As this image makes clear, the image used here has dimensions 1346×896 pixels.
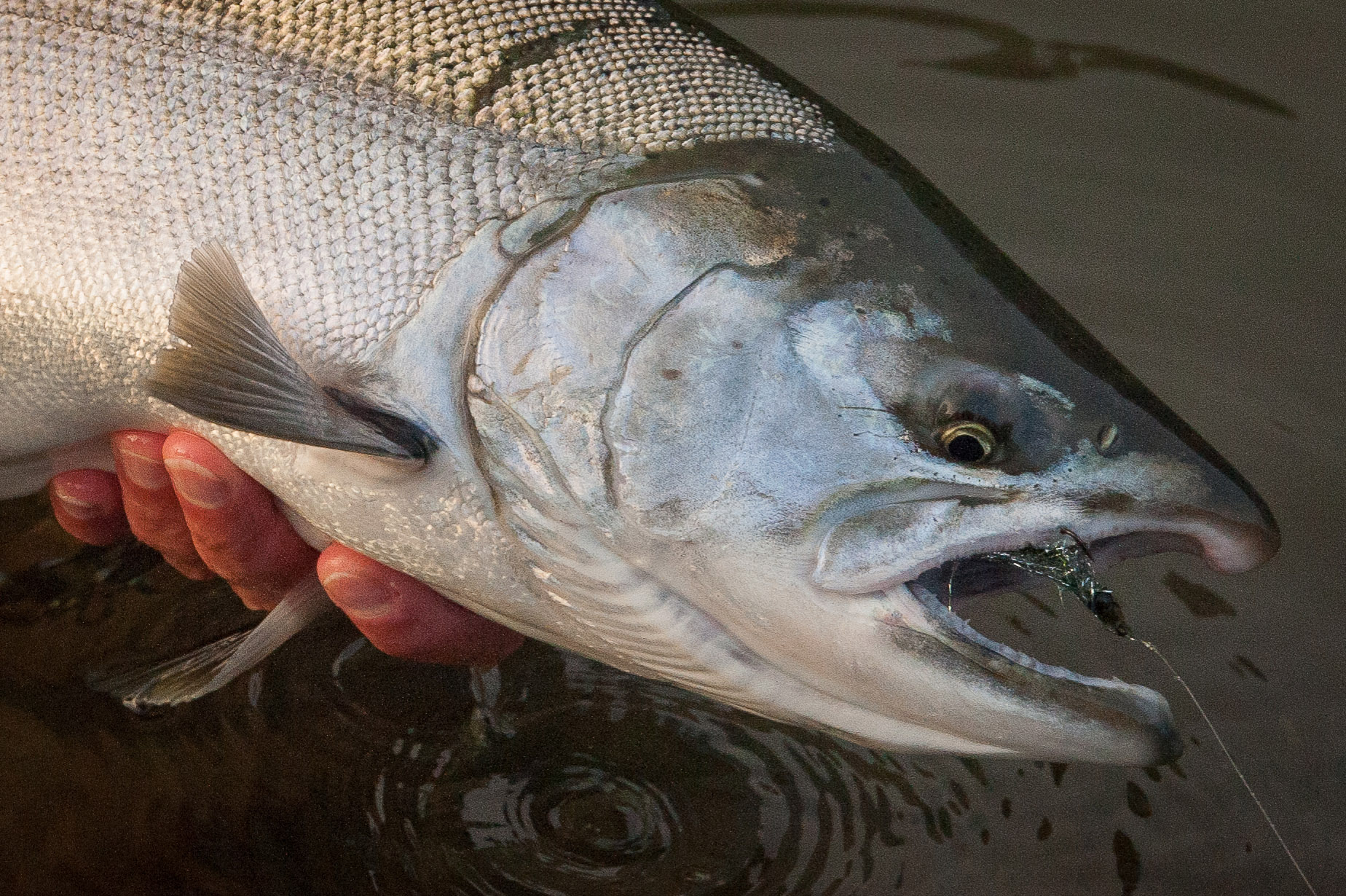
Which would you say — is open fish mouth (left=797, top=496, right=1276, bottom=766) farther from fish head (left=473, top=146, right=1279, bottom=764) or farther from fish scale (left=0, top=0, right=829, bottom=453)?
fish scale (left=0, top=0, right=829, bottom=453)

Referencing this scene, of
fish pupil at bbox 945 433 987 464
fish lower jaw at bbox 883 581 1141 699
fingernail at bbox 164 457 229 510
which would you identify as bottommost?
fingernail at bbox 164 457 229 510

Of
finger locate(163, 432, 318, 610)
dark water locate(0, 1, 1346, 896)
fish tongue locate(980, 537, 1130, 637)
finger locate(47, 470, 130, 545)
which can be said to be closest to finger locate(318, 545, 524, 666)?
finger locate(163, 432, 318, 610)

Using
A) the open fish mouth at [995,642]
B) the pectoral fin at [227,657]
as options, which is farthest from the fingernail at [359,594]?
the open fish mouth at [995,642]

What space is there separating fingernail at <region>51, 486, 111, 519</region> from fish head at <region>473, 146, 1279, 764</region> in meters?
1.03

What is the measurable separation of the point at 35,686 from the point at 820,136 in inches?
68.0

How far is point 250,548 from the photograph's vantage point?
1.73 metres

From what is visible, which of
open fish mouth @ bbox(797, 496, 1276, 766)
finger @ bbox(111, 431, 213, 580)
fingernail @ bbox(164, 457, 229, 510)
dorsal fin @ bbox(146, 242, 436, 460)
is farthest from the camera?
finger @ bbox(111, 431, 213, 580)

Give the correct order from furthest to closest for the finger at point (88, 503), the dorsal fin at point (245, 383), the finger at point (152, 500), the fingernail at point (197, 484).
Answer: the finger at point (88, 503), the finger at point (152, 500), the fingernail at point (197, 484), the dorsal fin at point (245, 383)

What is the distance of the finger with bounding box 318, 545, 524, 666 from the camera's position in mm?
1659

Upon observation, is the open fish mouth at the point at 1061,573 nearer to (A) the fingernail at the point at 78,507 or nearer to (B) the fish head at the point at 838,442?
(B) the fish head at the point at 838,442

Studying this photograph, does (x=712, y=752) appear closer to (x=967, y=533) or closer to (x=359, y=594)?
(x=359, y=594)

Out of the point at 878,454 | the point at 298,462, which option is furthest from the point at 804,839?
the point at 298,462

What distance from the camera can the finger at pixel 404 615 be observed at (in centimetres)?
166

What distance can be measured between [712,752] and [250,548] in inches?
33.0
